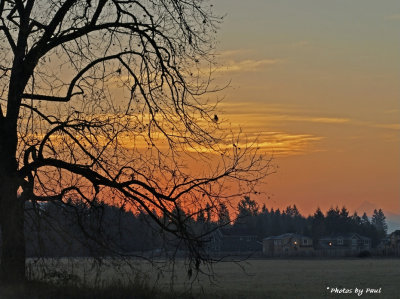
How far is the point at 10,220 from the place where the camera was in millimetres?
15383

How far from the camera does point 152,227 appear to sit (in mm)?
15289

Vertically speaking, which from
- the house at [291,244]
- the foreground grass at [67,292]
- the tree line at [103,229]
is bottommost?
the foreground grass at [67,292]

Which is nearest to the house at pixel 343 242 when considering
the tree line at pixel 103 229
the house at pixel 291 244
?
the house at pixel 291 244

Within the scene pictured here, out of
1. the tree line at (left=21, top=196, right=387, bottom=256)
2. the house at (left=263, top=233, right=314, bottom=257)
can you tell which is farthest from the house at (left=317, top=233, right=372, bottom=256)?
the tree line at (left=21, top=196, right=387, bottom=256)

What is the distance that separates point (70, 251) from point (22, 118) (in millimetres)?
3282

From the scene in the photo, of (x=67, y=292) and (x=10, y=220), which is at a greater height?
(x=10, y=220)

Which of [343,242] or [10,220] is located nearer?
[10,220]

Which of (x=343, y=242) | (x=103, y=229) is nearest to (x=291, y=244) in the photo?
(x=343, y=242)

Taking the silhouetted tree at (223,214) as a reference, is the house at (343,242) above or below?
above

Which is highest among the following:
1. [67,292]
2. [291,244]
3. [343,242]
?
[343,242]

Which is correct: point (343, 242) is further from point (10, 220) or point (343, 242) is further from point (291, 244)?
point (10, 220)

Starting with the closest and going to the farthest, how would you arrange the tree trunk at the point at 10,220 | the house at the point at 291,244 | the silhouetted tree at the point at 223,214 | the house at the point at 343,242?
the silhouetted tree at the point at 223,214, the tree trunk at the point at 10,220, the house at the point at 343,242, the house at the point at 291,244

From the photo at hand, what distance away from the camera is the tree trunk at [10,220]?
15.4 meters

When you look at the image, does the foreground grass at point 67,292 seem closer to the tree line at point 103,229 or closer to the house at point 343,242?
the tree line at point 103,229
